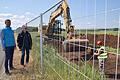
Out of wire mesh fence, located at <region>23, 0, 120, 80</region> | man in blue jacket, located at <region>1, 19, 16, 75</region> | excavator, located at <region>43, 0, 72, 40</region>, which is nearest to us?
wire mesh fence, located at <region>23, 0, 120, 80</region>

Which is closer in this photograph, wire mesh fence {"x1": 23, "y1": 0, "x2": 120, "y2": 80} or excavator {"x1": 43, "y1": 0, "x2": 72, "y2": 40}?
wire mesh fence {"x1": 23, "y1": 0, "x2": 120, "y2": 80}

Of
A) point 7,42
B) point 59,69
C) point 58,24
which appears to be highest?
point 58,24

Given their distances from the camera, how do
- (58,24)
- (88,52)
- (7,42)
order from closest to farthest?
(88,52), (58,24), (7,42)

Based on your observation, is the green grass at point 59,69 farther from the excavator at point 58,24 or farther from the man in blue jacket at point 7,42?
the man in blue jacket at point 7,42

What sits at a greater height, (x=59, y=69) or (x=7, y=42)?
(x=7, y=42)

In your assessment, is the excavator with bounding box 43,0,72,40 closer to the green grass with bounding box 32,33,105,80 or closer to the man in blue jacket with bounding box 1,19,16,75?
the green grass with bounding box 32,33,105,80

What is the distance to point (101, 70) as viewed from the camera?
5148 millimetres

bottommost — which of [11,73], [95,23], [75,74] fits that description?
[11,73]

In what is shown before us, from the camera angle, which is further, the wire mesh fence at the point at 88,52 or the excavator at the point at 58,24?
the excavator at the point at 58,24

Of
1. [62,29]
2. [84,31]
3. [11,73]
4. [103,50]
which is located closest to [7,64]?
[11,73]

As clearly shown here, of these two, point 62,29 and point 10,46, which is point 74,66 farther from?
point 10,46

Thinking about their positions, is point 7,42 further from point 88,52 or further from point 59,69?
point 88,52

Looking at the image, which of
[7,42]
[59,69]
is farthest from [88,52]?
[7,42]

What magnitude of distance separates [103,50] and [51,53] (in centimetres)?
533
